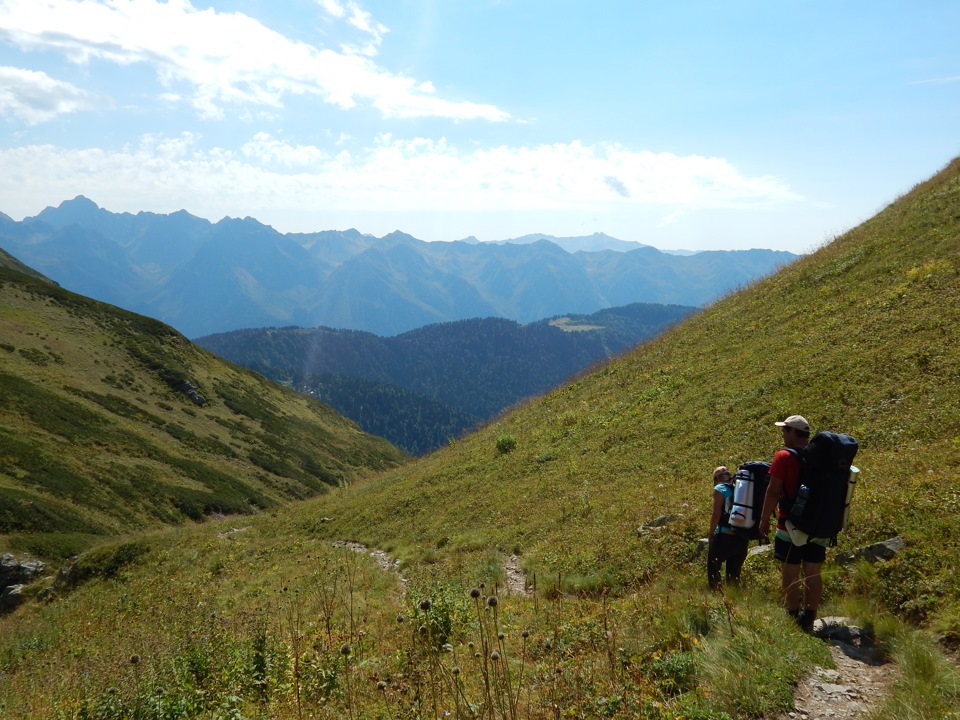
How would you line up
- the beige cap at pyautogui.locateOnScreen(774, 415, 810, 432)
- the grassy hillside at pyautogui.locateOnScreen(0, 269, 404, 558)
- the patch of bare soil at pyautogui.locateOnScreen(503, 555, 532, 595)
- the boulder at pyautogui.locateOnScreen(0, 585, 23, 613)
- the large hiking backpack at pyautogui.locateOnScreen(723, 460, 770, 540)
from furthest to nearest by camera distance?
the grassy hillside at pyautogui.locateOnScreen(0, 269, 404, 558), the boulder at pyautogui.locateOnScreen(0, 585, 23, 613), the patch of bare soil at pyautogui.locateOnScreen(503, 555, 532, 595), the large hiking backpack at pyautogui.locateOnScreen(723, 460, 770, 540), the beige cap at pyautogui.locateOnScreen(774, 415, 810, 432)

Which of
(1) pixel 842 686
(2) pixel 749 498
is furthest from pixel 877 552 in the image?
(1) pixel 842 686

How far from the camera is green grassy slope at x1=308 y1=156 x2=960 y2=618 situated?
35.7ft

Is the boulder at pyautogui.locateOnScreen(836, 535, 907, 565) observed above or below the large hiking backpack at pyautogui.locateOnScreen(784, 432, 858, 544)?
below

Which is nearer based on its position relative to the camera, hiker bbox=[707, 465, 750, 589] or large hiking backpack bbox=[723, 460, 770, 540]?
large hiking backpack bbox=[723, 460, 770, 540]

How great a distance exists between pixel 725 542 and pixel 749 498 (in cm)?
94

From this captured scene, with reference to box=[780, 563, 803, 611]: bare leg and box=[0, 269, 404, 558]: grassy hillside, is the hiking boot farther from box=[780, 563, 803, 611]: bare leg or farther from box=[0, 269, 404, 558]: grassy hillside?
box=[0, 269, 404, 558]: grassy hillside

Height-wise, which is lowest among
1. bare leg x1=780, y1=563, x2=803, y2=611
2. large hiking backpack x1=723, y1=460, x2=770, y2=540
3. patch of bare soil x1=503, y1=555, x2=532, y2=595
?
patch of bare soil x1=503, y1=555, x2=532, y2=595

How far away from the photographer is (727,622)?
22.8 ft

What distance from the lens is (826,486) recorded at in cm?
712

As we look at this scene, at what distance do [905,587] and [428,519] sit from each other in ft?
55.2

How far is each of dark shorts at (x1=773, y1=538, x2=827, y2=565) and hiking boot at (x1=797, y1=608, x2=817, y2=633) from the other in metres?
0.63

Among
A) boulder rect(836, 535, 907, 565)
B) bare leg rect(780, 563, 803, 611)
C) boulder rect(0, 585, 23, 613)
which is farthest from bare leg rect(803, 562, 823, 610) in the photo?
boulder rect(0, 585, 23, 613)

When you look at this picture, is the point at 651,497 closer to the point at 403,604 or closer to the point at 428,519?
the point at 403,604

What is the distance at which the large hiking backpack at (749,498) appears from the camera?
332 inches
